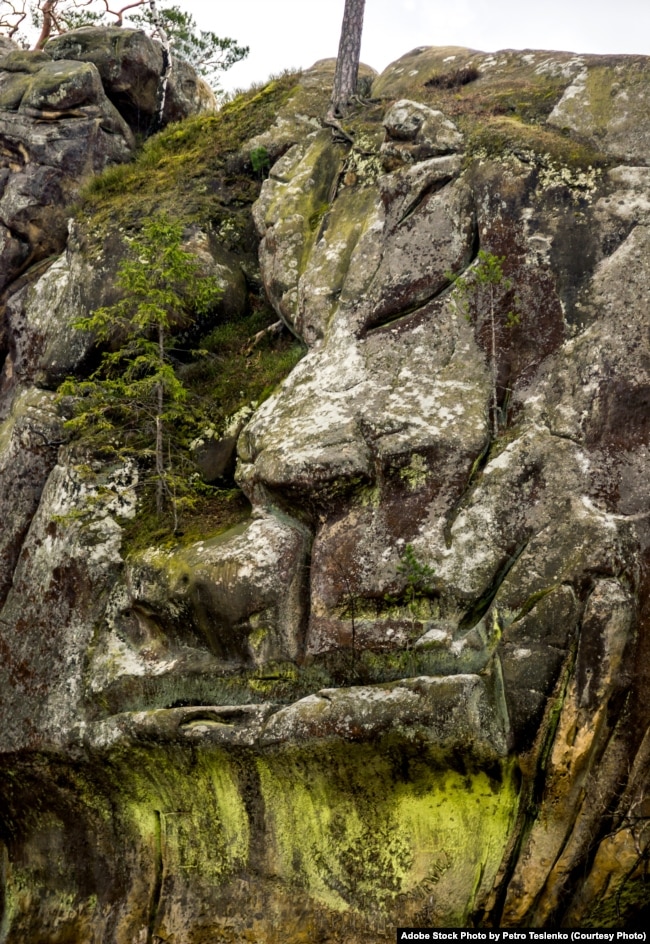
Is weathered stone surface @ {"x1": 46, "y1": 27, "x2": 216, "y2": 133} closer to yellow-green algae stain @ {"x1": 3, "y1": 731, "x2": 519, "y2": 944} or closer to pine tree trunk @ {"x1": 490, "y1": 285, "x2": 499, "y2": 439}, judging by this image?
pine tree trunk @ {"x1": 490, "y1": 285, "x2": 499, "y2": 439}

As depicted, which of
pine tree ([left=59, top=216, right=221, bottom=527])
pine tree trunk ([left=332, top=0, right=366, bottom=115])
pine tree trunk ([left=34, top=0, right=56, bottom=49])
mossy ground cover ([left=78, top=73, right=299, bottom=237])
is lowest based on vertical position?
pine tree ([left=59, top=216, right=221, bottom=527])

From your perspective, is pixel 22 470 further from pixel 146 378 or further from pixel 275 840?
pixel 275 840

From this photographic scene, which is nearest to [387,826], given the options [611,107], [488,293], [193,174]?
[488,293]

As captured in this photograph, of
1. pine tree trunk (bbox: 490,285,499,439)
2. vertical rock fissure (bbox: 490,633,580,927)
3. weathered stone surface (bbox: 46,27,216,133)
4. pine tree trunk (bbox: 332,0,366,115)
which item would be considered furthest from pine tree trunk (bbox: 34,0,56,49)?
vertical rock fissure (bbox: 490,633,580,927)

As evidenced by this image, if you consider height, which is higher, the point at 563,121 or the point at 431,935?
the point at 563,121

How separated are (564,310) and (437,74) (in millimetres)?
6583

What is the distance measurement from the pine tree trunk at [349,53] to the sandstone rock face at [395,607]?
8.92ft

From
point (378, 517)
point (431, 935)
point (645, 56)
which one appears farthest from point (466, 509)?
point (645, 56)

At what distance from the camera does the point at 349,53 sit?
19062 mm

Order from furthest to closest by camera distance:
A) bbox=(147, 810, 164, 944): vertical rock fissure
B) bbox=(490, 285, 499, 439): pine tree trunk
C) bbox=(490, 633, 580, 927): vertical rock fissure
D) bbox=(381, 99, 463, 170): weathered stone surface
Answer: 1. bbox=(381, 99, 463, 170): weathered stone surface
2. bbox=(490, 285, 499, 439): pine tree trunk
3. bbox=(147, 810, 164, 944): vertical rock fissure
4. bbox=(490, 633, 580, 927): vertical rock fissure

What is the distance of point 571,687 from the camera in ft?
39.0

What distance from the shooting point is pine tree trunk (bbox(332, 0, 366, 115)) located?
18.8m

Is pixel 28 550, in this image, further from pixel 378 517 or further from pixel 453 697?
pixel 453 697

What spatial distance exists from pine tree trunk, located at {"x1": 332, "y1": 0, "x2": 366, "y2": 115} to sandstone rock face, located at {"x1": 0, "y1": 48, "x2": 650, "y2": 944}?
107 inches
